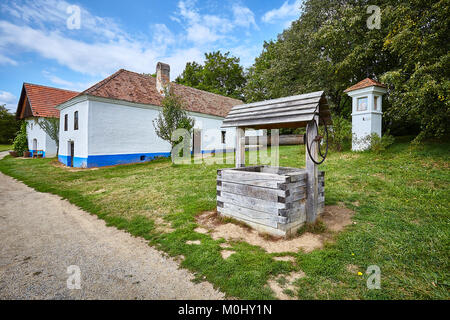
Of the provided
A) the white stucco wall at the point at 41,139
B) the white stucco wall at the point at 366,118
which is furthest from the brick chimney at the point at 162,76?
the white stucco wall at the point at 366,118

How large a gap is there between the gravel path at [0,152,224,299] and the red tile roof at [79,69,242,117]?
11350 mm

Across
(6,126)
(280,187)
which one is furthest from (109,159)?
(6,126)

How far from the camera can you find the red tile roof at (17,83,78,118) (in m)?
20.6

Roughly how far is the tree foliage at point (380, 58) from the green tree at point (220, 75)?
14.9 meters

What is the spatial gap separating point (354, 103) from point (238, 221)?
420 inches

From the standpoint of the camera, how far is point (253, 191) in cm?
444

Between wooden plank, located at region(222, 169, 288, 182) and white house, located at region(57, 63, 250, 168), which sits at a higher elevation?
white house, located at region(57, 63, 250, 168)

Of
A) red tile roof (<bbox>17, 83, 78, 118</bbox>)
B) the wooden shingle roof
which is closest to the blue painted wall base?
red tile roof (<bbox>17, 83, 78, 118</bbox>)

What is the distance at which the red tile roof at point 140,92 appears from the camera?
49.5ft

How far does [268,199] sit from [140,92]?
53.1 feet

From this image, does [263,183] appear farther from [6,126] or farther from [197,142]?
[6,126]

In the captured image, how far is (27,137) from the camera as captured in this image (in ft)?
74.9

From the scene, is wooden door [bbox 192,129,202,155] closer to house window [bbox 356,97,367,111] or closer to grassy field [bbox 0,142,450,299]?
grassy field [bbox 0,142,450,299]
